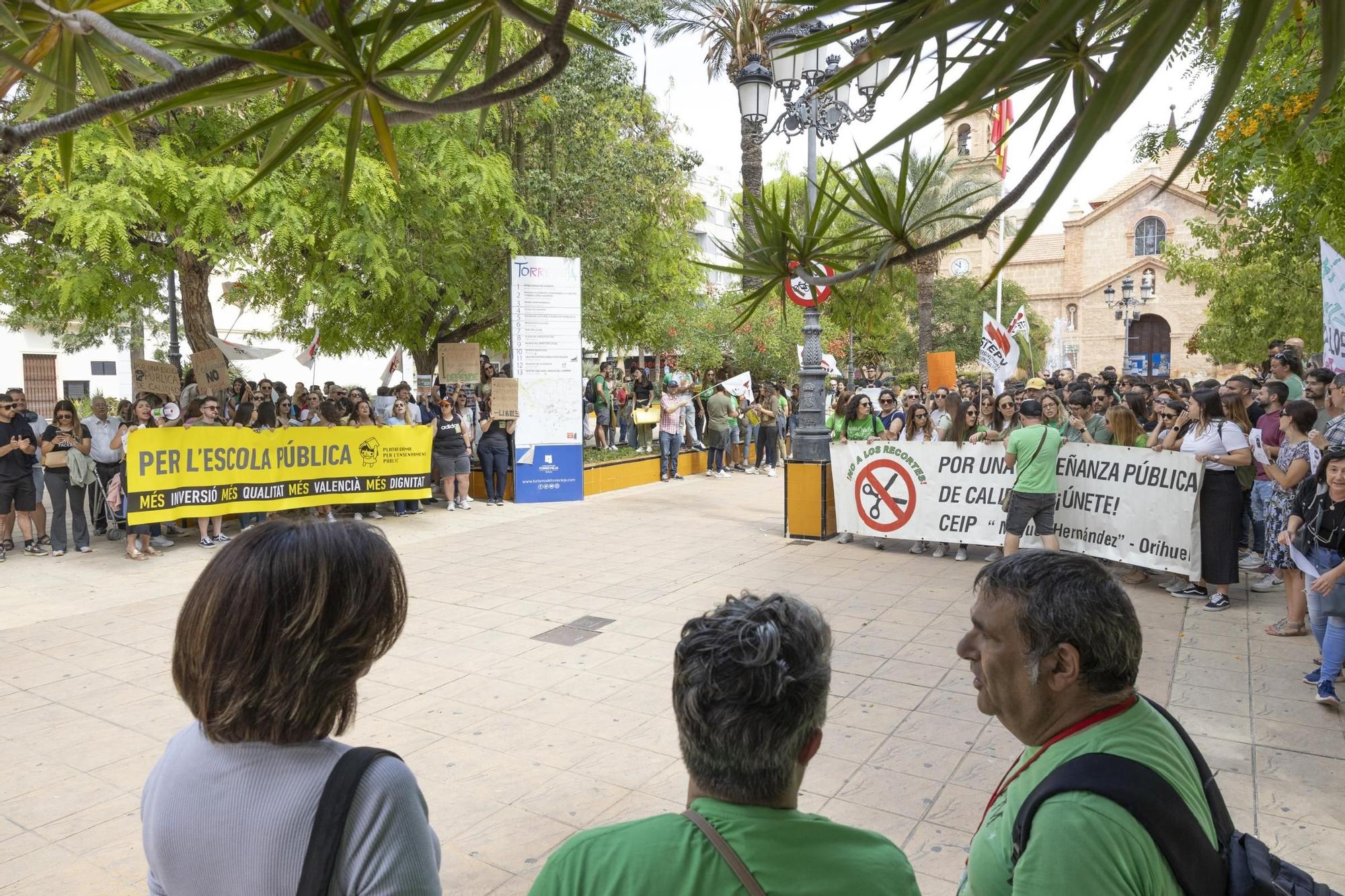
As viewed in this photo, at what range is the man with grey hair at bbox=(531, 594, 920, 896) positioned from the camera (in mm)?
1366

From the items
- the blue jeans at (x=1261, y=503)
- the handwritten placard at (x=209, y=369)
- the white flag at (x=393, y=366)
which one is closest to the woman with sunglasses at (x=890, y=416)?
the blue jeans at (x=1261, y=503)

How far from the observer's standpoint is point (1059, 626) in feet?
6.10

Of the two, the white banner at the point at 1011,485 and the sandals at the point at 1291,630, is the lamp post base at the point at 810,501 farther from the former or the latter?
the sandals at the point at 1291,630

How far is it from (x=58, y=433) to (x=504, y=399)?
5.60 m

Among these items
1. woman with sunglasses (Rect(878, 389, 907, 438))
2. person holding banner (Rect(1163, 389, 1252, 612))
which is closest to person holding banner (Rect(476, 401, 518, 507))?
woman with sunglasses (Rect(878, 389, 907, 438))

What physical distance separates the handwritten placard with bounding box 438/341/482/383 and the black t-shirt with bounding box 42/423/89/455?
6.35 m

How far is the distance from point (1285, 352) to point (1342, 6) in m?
10.2

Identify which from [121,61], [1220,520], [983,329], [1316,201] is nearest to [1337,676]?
[1220,520]

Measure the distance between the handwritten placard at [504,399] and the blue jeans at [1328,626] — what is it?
10399 mm

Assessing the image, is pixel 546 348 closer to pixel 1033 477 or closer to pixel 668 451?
pixel 668 451

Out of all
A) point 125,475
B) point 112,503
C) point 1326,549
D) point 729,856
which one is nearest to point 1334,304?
point 1326,549

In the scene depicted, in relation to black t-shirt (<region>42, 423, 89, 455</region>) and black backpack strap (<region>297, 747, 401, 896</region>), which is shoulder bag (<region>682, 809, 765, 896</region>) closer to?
black backpack strap (<region>297, 747, 401, 896</region>)

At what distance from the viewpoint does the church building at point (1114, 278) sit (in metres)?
55.7

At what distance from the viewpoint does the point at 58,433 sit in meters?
10.2
